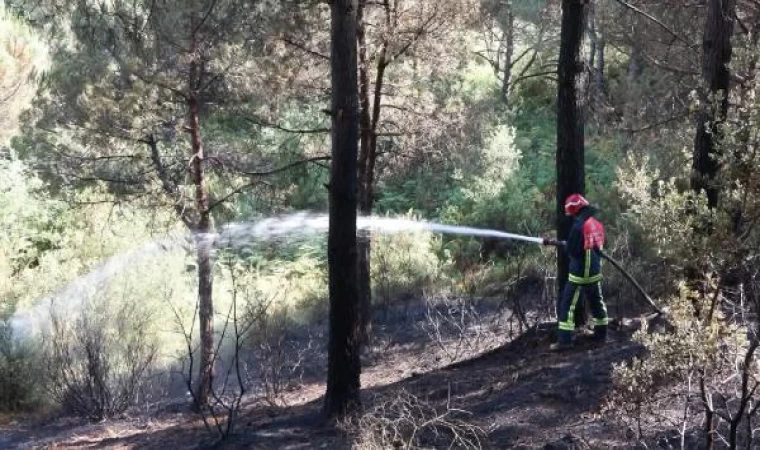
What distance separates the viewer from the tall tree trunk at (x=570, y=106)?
9.23m

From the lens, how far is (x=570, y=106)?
938 cm

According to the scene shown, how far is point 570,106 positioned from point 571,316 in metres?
2.43

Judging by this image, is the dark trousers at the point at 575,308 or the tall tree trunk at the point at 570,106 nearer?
the dark trousers at the point at 575,308

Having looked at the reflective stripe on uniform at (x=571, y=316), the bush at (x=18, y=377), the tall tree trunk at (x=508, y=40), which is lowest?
the bush at (x=18, y=377)

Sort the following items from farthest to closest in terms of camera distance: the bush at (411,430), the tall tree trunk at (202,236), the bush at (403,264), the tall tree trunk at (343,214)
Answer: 1. the bush at (403,264)
2. the tall tree trunk at (202,236)
3. the tall tree trunk at (343,214)
4. the bush at (411,430)

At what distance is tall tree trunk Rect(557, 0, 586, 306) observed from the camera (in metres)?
9.23

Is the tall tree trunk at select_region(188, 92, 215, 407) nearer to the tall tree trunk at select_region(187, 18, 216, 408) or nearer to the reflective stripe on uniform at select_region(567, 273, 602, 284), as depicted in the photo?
Result: the tall tree trunk at select_region(187, 18, 216, 408)

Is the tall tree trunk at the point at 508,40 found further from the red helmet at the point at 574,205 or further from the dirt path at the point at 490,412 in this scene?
the red helmet at the point at 574,205

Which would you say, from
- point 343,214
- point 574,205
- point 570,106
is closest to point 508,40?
point 570,106

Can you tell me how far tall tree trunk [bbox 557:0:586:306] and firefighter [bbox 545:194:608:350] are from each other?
0.40m

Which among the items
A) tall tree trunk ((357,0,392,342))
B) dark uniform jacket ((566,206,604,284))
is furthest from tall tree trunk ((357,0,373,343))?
dark uniform jacket ((566,206,604,284))

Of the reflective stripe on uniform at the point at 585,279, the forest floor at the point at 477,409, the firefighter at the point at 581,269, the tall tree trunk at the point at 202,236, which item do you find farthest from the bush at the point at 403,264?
the reflective stripe on uniform at the point at 585,279

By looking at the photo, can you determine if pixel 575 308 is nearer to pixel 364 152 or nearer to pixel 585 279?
pixel 585 279

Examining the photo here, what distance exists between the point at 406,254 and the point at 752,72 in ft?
47.6
